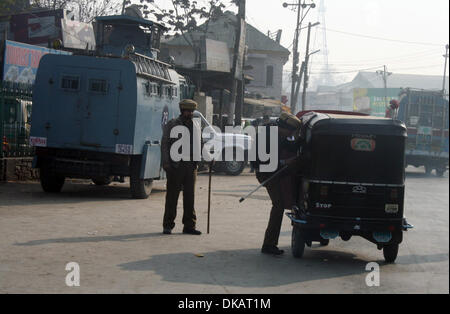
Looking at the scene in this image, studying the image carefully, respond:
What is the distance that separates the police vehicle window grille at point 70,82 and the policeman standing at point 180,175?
4550 mm

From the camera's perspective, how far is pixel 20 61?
80.9 ft

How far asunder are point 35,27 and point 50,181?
788 inches

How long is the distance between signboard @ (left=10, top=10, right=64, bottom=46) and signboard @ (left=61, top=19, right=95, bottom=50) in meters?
5.54

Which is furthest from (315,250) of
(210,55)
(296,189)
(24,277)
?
(210,55)

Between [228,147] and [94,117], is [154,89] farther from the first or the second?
[228,147]

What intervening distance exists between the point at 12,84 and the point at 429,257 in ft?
39.6

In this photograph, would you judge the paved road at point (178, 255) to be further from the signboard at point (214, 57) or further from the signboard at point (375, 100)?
the signboard at point (375, 100)

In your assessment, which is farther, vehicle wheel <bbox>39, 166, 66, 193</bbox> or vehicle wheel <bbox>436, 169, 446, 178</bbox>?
vehicle wheel <bbox>436, 169, 446, 178</bbox>

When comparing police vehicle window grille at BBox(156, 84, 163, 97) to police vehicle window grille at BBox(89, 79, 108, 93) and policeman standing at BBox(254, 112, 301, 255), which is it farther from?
policeman standing at BBox(254, 112, 301, 255)

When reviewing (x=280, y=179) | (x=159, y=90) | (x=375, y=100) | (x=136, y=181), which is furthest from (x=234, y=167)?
(x=375, y=100)

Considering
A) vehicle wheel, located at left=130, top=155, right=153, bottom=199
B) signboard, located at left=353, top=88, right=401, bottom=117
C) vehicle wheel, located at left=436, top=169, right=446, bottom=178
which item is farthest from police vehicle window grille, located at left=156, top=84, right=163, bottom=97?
signboard, located at left=353, top=88, right=401, bottom=117

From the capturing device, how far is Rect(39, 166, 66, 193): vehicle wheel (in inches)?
562

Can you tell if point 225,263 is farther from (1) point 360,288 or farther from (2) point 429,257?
(2) point 429,257
